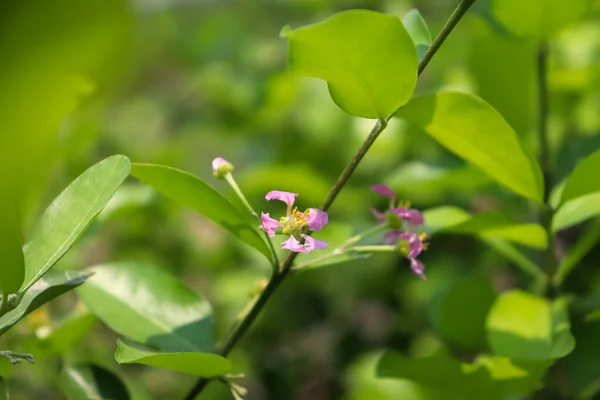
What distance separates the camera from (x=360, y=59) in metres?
0.60

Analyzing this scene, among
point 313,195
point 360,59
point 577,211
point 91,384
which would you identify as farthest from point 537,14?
point 91,384

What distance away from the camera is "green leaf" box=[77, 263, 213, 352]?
2.50 feet

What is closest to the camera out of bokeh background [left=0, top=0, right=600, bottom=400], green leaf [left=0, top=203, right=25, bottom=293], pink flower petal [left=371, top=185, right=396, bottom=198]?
green leaf [left=0, top=203, right=25, bottom=293]

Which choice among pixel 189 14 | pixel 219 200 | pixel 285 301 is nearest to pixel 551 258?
pixel 219 200

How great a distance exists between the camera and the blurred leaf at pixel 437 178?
1.01 metres

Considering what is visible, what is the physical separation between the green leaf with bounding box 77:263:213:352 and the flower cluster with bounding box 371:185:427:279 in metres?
0.22

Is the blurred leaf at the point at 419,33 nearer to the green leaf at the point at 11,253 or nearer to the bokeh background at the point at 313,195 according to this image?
the bokeh background at the point at 313,195

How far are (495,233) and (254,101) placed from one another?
110 centimetres

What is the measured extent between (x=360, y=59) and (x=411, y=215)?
24 cm

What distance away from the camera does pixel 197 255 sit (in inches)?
74.0

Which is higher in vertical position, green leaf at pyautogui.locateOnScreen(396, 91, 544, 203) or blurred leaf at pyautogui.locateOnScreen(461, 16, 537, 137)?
green leaf at pyautogui.locateOnScreen(396, 91, 544, 203)

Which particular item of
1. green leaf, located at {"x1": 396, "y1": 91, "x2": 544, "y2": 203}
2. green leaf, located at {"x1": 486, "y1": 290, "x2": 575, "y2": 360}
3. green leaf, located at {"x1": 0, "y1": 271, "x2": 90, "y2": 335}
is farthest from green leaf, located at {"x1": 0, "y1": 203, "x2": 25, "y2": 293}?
green leaf, located at {"x1": 486, "y1": 290, "x2": 575, "y2": 360}

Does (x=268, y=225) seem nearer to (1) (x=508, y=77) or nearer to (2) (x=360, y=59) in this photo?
(2) (x=360, y=59)

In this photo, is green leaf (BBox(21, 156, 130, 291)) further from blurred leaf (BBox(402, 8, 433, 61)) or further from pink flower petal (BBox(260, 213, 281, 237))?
blurred leaf (BBox(402, 8, 433, 61))
